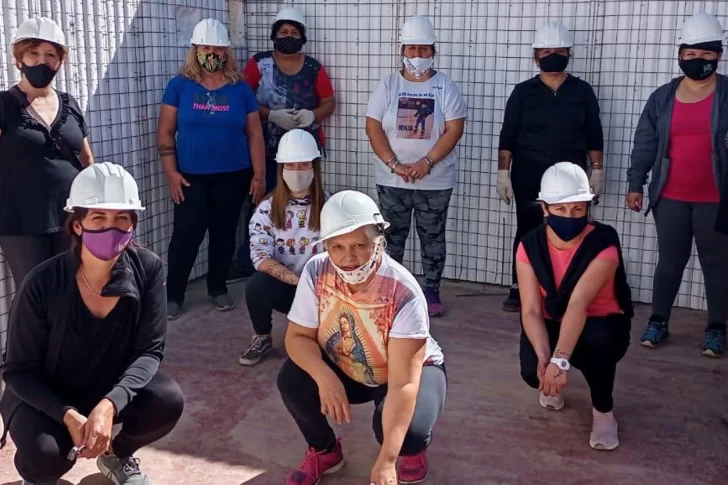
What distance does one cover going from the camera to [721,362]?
4254mm

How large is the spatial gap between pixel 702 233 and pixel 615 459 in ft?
5.08

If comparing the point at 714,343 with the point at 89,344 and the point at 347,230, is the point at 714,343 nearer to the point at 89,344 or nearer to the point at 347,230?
the point at 347,230

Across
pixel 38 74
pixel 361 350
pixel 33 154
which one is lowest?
pixel 361 350

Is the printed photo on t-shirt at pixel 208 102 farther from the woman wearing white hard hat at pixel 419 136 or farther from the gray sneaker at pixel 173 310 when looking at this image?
the gray sneaker at pixel 173 310

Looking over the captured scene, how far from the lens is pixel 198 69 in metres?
4.84

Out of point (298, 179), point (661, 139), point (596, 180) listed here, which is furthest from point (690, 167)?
point (298, 179)

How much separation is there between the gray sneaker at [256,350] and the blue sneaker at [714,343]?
231 cm

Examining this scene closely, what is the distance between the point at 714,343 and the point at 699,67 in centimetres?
144

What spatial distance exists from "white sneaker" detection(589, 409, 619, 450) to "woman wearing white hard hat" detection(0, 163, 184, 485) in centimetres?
166

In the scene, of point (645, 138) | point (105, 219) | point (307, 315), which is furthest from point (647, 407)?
point (105, 219)

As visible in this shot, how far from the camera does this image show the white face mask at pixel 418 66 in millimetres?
4762

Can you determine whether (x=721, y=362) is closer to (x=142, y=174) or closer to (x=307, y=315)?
(x=307, y=315)

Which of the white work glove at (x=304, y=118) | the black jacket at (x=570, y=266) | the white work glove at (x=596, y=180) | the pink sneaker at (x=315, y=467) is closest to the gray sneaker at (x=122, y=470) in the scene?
the pink sneaker at (x=315, y=467)

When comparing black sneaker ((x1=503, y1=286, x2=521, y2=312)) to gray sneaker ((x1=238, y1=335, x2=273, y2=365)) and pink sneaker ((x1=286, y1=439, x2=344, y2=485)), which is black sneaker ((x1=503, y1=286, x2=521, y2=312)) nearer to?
gray sneaker ((x1=238, y1=335, x2=273, y2=365))
